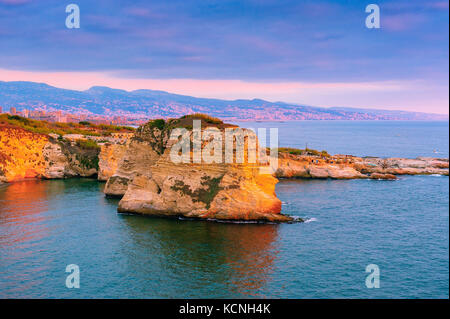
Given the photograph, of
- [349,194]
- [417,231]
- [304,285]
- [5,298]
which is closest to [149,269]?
[5,298]

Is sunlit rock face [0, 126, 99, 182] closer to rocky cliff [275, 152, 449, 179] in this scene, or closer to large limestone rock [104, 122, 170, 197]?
large limestone rock [104, 122, 170, 197]

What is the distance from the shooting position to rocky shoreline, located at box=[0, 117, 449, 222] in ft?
127

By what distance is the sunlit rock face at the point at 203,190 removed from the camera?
1513 inches

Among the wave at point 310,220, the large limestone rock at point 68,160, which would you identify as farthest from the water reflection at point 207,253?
the large limestone rock at point 68,160

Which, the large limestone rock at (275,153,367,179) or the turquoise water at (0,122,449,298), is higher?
the large limestone rock at (275,153,367,179)

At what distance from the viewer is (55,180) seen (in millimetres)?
67000

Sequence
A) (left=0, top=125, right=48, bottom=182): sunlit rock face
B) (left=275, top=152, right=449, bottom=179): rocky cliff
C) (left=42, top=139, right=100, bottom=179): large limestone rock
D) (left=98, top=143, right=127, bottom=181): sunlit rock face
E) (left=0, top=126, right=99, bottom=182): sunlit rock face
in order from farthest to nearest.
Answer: (left=275, top=152, right=449, bottom=179): rocky cliff → (left=42, top=139, right=100, bottom=179): large limestone rock → (left=0, top=126, right=99, bottom=182): sunlit rock face → (left=0, top=125, right=48, bottom=182): sunlit rock face → (left=98, top=143, right=127, bottom=181): sunlit rock face

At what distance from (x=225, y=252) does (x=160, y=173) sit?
1491cm

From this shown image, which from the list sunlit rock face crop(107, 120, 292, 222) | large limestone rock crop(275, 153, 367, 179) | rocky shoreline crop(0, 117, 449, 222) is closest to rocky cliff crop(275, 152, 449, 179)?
large limestone rock crop(275, 153, 367, 179)

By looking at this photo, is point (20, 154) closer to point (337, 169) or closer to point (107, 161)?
point (107, 161)

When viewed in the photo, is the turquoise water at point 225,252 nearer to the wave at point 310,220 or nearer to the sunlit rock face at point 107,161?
the wave at point 310,220

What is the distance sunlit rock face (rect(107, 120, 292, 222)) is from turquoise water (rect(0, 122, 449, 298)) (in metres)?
1.54

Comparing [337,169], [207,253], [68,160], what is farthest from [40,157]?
[337,169]

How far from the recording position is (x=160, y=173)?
1672 inches
